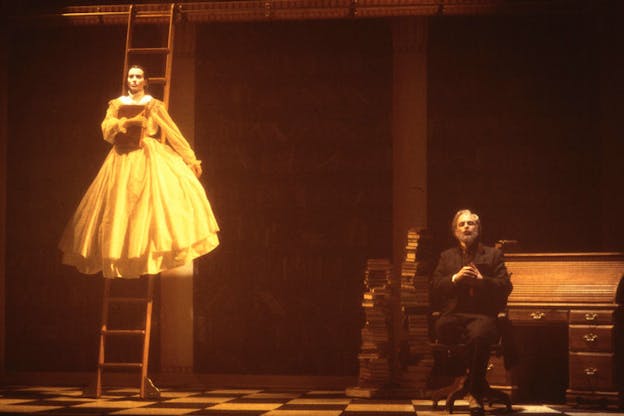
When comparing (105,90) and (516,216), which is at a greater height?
(105,90)

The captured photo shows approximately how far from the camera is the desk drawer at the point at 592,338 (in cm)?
671

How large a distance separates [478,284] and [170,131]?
236 centimetres

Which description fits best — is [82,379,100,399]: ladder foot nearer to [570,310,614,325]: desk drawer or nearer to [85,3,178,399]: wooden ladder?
[85,3,178,399]: wooden ladder

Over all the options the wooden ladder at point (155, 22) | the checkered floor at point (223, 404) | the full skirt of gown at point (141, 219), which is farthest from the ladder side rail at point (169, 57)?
the checkered floor at point (223, 404)

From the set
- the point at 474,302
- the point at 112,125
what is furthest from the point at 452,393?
the point at 112,125

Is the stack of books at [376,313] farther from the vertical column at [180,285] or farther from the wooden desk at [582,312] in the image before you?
the vertical column at [180,285]

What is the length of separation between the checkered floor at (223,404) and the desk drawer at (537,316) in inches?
22.2

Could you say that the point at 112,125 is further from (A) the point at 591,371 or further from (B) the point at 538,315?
(A) the point at 591,371

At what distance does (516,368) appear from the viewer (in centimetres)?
699


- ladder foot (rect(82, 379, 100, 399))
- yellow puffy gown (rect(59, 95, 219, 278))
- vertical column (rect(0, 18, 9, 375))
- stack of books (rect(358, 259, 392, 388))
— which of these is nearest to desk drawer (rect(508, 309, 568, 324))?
stack of books (rect(358, 259, 392, 388))

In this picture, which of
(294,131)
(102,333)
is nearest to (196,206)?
(102,333)

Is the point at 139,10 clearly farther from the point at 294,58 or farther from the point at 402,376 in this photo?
the point at 402,376

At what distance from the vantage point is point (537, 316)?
6969 millimetres

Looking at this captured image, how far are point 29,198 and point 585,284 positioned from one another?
459 cm
